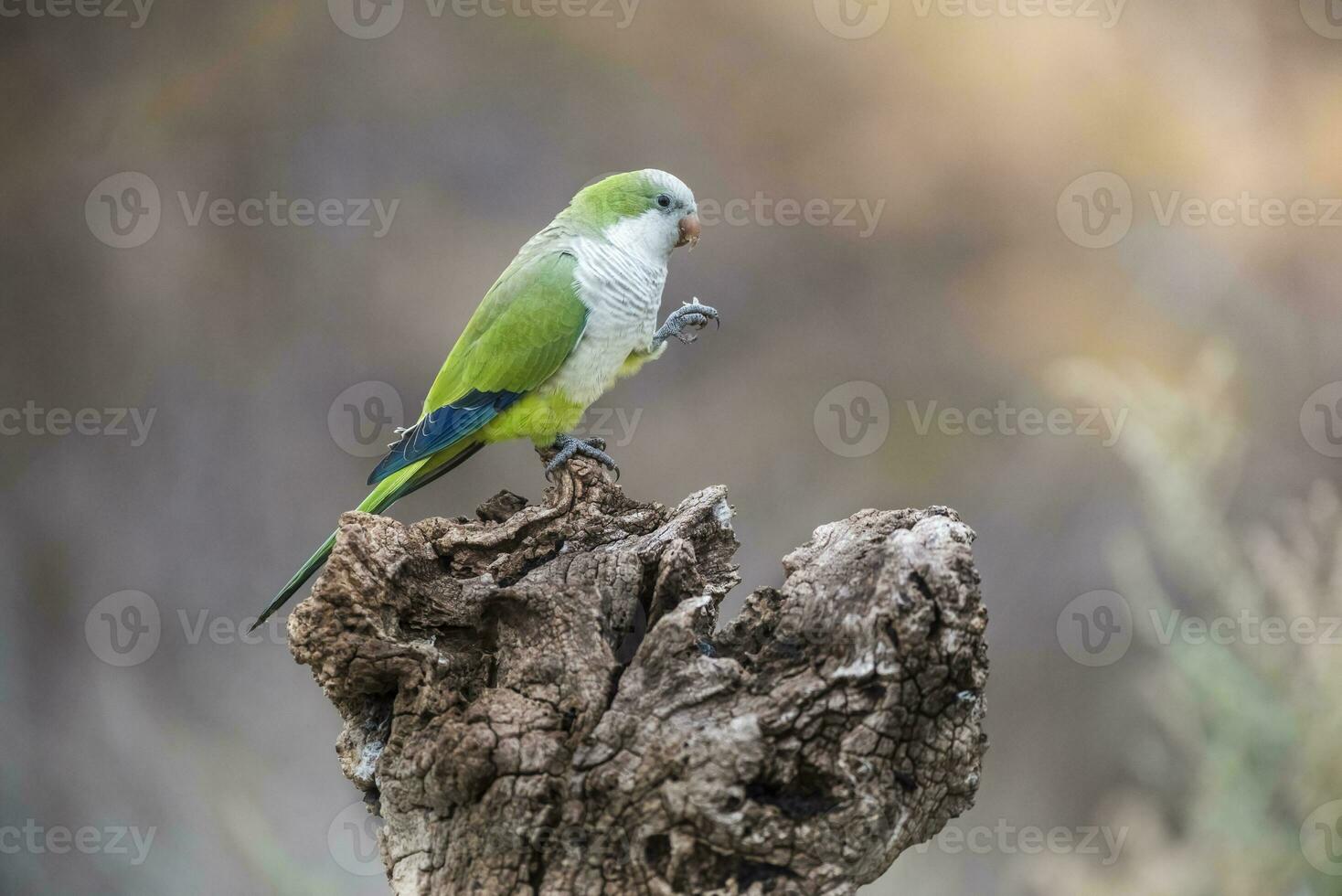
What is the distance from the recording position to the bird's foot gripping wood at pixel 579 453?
2.69 meters

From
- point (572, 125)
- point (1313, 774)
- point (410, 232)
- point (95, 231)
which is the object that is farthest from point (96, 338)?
point (1313, 774)

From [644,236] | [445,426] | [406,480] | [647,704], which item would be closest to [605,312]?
[644,236]

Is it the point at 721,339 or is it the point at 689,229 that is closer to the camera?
the point at 689,229

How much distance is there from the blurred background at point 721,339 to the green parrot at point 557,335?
1.16m

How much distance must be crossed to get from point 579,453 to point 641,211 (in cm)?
76

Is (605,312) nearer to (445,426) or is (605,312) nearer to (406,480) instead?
(445,426)

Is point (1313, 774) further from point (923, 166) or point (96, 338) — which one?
point (96, 338)

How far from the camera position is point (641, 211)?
3025 millimetres

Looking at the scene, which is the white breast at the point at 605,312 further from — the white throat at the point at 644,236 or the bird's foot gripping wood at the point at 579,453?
the bird's foot gripping wood at the point at 579,453

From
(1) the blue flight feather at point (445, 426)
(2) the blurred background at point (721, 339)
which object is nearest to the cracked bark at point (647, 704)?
(1) the blue flight feather at point (445, 426)

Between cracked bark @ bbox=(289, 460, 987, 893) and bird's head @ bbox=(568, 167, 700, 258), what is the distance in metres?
1.03

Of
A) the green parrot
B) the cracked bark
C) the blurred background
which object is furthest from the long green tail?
the blurred background

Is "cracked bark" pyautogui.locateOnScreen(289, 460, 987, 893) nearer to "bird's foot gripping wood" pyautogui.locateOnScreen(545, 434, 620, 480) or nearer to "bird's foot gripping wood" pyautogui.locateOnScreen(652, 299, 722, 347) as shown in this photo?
"bird's foot gripping wood" pyautogui.locateOnScreen(545, 434, 620, 480)

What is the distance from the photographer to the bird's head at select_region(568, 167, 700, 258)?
9.87 ft
